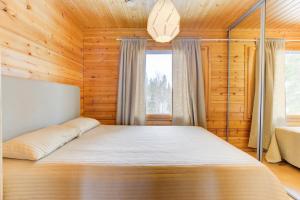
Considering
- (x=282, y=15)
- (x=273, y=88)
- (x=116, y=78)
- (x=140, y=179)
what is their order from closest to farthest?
1. (x=140, y=179)
2. (x=273, y=88)
3. (x=282, y=15)
4. (x=116, y=78)

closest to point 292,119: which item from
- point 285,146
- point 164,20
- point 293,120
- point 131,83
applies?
point 293,120

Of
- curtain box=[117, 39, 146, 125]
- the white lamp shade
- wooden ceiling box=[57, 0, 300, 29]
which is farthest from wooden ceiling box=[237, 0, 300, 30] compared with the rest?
curtain box=[117, 39, 146, 125]

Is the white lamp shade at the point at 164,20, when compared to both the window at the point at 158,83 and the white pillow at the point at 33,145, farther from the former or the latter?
the window at the point at 158,83

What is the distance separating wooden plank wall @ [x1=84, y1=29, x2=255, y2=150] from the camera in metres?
3.49

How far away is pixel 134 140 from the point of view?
2.09m

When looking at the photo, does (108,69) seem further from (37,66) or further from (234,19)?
(234,19)

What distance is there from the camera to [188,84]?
3.37 meters

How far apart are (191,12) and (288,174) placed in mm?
2439

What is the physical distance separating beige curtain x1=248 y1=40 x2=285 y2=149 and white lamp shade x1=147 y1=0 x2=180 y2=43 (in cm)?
132

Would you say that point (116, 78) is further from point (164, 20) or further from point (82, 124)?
point (164, 20)

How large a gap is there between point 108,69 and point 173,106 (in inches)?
53.8

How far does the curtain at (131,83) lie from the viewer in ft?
11.1

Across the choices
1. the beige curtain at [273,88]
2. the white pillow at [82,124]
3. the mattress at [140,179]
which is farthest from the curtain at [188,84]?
the mattress at [140,179]

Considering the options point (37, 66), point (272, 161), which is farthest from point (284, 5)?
point (37, 66)
